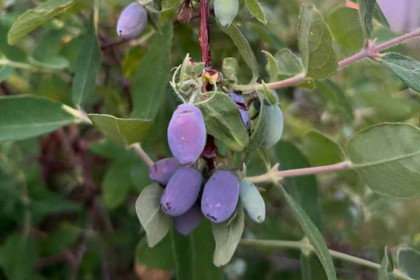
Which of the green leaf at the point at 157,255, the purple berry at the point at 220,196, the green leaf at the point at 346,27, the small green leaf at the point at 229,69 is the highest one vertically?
the small green leaf at the point at 229,69

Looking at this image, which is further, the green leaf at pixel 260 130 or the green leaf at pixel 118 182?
the green leaf at pixel 118 182

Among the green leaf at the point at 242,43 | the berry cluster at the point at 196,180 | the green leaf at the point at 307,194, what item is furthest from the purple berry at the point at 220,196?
the green leaf at the point at 307,194

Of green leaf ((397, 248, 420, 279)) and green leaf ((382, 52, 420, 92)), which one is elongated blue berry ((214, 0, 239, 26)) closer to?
green leaf ((382, 52, 420, 92))

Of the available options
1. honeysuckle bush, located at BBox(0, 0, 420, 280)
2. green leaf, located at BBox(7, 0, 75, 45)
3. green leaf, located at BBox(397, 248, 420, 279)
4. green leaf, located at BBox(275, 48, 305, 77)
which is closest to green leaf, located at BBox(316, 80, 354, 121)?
honeysuckle bush, located at BBox(0, 0, 420, 280)

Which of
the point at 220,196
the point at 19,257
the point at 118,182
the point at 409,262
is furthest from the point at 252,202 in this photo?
the point at 19,257

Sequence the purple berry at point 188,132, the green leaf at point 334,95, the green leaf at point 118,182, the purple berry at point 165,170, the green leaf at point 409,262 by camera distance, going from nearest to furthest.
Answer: the purple berry at point 188,132, the purple berry at point 165,170, the green leaf at point 409,262, the green leaf at point 334,95, the green leaf at point 118,182

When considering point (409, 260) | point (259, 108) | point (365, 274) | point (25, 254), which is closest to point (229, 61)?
point (259, 108)

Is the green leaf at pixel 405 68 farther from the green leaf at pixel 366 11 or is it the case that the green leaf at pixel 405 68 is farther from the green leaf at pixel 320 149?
Result: the green leaf at pixel 320 149
